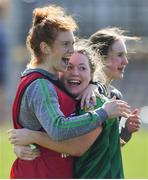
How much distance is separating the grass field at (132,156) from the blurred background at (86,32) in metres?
0.35

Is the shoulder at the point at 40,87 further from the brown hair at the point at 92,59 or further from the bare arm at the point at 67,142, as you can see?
the brown hair at the point at 92,59

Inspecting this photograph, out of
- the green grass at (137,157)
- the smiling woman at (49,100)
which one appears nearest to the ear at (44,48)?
the smiling woman at (49,100)

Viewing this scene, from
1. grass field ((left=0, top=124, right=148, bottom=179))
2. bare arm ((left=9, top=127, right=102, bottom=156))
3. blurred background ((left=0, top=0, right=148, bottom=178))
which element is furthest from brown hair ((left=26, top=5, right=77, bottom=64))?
blurred background ((left=0, top=0, right=148, bottom=178))

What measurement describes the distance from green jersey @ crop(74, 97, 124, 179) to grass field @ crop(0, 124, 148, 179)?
3618 millimetres

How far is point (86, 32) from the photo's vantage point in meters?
14.2

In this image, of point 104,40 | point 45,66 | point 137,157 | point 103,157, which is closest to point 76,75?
point 45,66

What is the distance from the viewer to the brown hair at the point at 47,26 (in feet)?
15.3

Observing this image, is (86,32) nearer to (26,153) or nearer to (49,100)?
(26,153)

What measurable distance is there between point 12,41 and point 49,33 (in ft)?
27.3

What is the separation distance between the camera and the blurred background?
12641 mm

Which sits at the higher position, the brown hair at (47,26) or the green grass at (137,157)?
the brown hair at (47,26)

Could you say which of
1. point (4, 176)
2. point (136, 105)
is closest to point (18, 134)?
point (4, 176)

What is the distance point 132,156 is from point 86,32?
4154 mm

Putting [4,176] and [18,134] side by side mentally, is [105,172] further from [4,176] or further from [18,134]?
[4,176]
